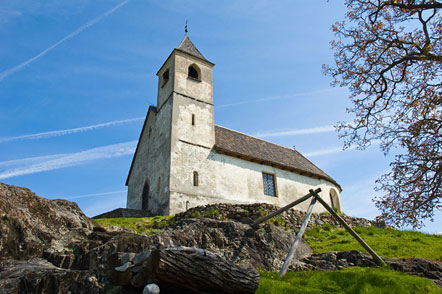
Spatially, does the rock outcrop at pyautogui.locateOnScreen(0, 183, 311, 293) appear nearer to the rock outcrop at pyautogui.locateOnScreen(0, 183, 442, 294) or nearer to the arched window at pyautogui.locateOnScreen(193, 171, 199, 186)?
the rock outcrop at pyautogui.locateOnScreen(0, 183, 442, 294)

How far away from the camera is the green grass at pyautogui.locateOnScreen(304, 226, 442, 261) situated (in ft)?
44.1

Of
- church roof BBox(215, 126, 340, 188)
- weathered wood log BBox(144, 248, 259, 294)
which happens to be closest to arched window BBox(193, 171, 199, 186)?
church roof BBox(215, 126, 340, 188)

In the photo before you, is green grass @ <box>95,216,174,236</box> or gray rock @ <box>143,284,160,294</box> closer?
gray rock @ <box>143,284,160,294</box>

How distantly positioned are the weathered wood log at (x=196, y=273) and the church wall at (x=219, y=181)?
1350 centimetres

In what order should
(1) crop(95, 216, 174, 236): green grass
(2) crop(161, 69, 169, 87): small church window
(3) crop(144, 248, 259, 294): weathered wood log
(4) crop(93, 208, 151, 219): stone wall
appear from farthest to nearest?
(2) crop(161, 69, 169, 87): small church window, (4) crop(93, 208, 151, 219): stone wall, (1) crop(95, 216, 174, 236): green grass, (3) crop(144, 248, 259, 294): weathered wood log

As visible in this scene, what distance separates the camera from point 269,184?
2497cm

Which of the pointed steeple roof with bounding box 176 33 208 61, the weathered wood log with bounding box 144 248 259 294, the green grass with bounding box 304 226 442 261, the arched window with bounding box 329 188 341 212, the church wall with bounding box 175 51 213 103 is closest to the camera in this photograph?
the weathered wood log with bounding box 144 248 259 294

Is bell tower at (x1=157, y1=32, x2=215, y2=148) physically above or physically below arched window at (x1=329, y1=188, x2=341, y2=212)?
above

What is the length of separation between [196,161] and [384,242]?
11696 millimetres

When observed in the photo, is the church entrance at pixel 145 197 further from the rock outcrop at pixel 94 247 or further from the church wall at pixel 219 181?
the rock outcrop at pixel 94 247

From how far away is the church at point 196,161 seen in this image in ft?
71.5

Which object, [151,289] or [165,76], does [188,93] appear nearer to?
[165,76]

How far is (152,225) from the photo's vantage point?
53.4 ft

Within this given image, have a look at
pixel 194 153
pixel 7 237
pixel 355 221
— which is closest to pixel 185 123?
pixel 194 153
